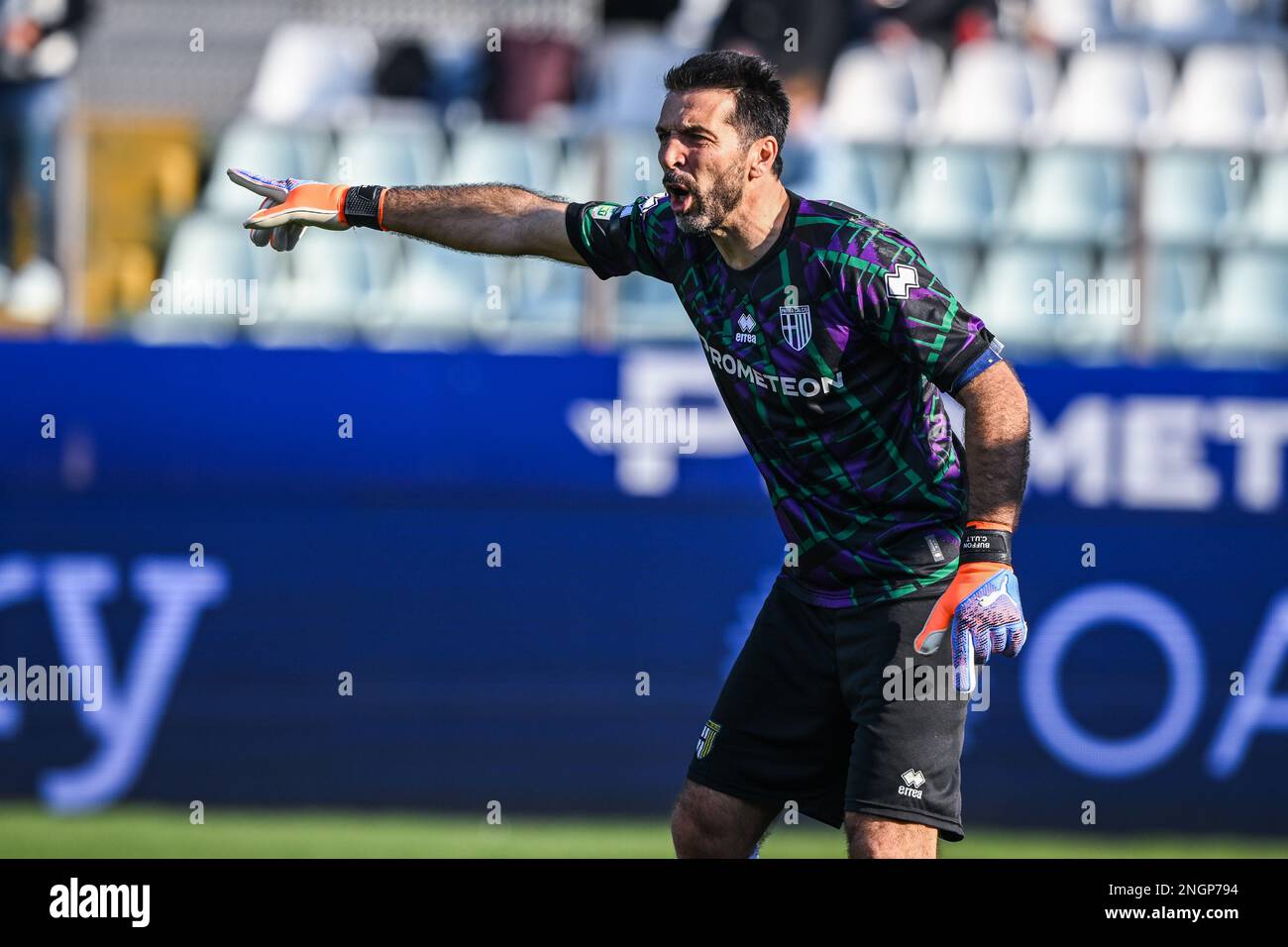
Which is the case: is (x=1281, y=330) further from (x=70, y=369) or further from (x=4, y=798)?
(x=4, y=798)

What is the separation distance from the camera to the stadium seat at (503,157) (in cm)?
910

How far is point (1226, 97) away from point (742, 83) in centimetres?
654

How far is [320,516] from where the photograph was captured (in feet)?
27.2

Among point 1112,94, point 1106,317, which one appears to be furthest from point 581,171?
point 1112,94

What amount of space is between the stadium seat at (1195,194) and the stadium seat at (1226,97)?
39.4 inches

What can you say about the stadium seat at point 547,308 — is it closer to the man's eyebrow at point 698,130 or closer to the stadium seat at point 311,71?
the stadium seat at point 311,71

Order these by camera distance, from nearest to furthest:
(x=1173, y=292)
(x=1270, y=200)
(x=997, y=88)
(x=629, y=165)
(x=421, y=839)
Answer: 1. (x=421, y=839)
2. (x=629, y=165)
3. (x=1173, y=292)
4. (x=1270, y=200)
5. (x=997, y=88)

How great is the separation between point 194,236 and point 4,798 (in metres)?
2.77

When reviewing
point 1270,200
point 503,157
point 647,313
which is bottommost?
point 647,313

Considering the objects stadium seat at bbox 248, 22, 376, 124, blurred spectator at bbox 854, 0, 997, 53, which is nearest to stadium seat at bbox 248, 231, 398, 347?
stadium seat at bbox 248, 22, 376, 124

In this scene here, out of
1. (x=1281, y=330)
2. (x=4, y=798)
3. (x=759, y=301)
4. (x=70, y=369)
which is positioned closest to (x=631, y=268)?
(x=759, y=301)

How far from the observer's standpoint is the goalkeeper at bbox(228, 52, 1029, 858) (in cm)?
467

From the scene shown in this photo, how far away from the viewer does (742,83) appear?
16.1 ft

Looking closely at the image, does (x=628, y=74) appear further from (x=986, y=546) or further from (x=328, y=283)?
(x=986, y=546)
